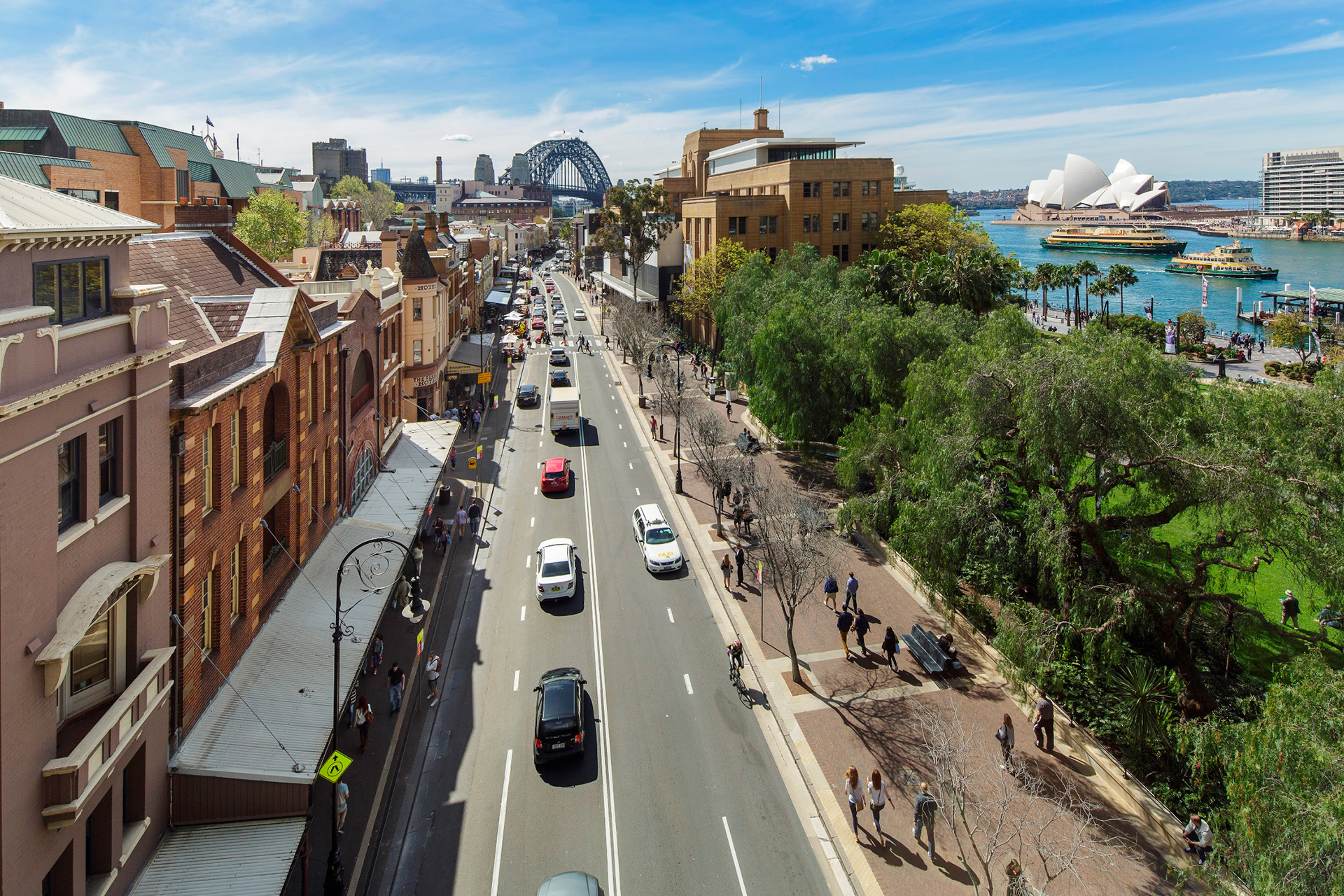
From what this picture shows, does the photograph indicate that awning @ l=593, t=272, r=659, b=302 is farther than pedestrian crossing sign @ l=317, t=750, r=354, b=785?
Yes

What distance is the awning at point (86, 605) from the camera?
1224cm

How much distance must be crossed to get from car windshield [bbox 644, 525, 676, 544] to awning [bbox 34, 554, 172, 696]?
22013 millimetres

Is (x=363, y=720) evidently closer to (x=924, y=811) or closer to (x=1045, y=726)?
(x=924, y=811)

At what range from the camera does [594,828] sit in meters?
18.9

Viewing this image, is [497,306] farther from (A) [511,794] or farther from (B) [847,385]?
(A) [511,794]

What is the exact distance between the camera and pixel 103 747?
43.7 feet

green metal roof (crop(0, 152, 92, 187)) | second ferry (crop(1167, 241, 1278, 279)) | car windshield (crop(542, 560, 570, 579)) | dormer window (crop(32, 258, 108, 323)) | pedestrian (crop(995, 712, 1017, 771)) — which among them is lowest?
pedestrian (crop(995, 712, 1017, 771))

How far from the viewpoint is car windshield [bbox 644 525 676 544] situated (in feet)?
116

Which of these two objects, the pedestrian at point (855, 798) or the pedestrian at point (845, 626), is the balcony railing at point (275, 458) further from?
the pedestrian at point (845, 626)

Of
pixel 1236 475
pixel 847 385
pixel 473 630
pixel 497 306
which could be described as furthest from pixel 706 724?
pixel 497 306

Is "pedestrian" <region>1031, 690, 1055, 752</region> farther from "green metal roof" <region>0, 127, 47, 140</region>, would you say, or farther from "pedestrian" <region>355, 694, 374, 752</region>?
"green metal roof" <region>0, 127, 47, 140</region>

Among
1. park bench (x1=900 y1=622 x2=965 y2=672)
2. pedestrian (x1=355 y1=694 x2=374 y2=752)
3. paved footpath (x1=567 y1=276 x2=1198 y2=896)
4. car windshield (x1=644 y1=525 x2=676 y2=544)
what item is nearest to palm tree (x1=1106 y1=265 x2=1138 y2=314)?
paved footpath (x1=567 y1=276 x2=1198 y2=896)

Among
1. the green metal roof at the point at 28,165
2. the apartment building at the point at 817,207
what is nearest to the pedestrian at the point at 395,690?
the green metal roof at the point at 28,165

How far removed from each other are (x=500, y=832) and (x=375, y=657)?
9.12m
